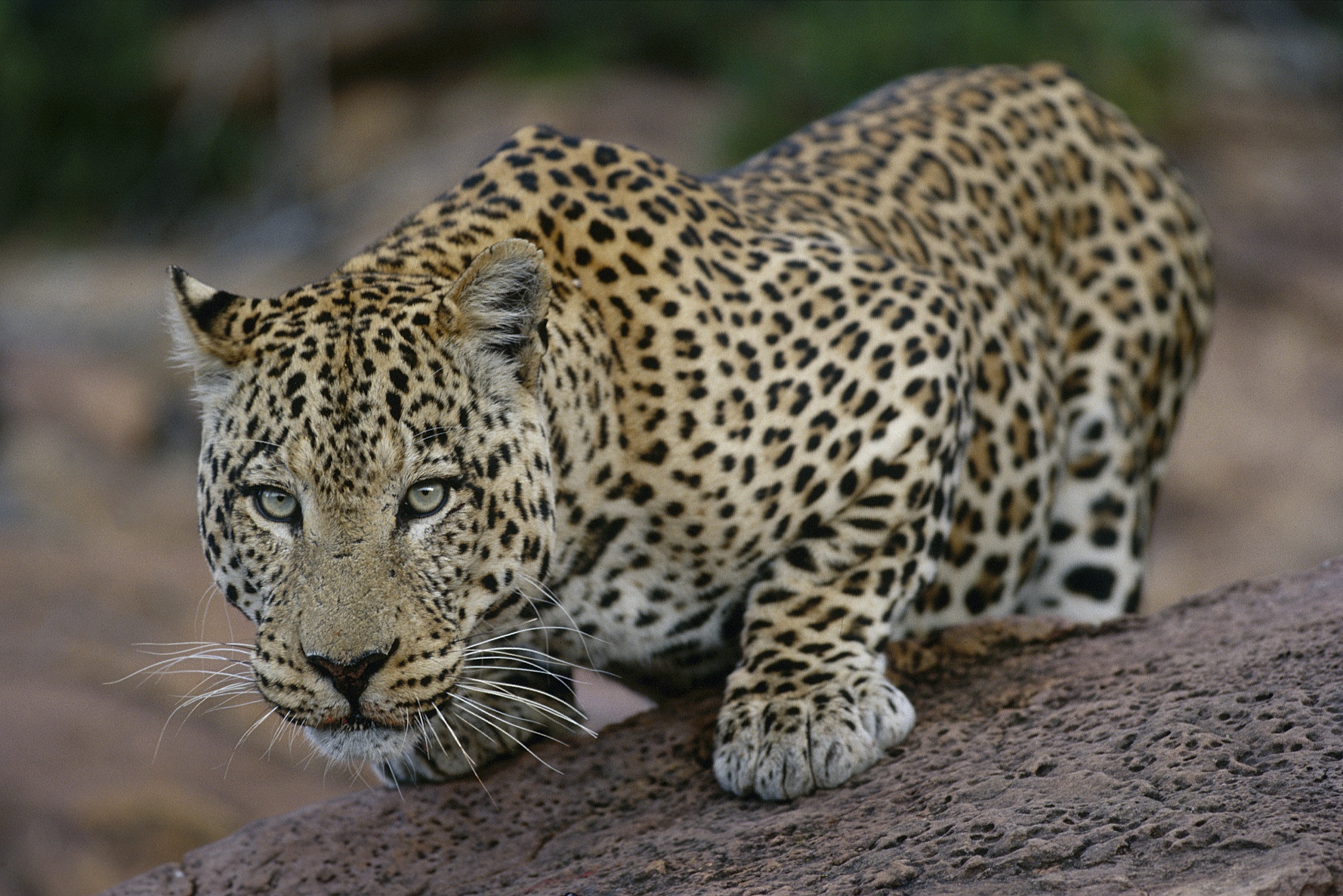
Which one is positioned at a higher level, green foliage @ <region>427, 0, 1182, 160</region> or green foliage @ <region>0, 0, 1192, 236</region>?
green foliage @ <region>0, 0, 1192, 236</region>

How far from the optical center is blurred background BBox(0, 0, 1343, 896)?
34.2 feet

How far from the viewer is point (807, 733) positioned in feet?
16.6

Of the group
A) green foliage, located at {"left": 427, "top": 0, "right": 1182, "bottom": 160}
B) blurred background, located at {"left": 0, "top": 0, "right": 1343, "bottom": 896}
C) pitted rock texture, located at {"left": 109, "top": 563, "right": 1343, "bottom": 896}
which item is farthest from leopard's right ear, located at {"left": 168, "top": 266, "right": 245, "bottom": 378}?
green foliage, located at {"left": 427, "top": 0, "right": 1182, "bottom": 160}

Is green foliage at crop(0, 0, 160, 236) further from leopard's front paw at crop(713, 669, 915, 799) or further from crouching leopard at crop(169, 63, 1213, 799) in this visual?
leopard's front paw at crop(713, 669, 915, 799)

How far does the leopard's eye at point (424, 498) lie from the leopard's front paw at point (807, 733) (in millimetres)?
1368

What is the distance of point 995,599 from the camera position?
22.8ft

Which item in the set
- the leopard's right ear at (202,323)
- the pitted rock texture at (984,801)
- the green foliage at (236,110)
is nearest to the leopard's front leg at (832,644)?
the pitted rock texture at (984,801)

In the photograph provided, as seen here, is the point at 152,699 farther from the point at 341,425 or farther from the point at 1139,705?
the point at 1139,705

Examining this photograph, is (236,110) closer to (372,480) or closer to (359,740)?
(372,480)

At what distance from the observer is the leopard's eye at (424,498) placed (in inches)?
182

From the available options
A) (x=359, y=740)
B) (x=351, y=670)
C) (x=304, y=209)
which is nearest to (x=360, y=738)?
(x=359, y=740)

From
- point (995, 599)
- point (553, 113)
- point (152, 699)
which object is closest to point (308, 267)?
point (553, 113)

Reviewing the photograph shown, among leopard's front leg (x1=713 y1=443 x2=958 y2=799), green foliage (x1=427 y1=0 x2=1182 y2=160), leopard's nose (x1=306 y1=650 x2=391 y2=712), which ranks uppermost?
green foliage (x1=427 y1=0 x2=1182 y2=160)

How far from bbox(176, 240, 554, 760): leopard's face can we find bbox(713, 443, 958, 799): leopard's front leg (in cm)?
94
